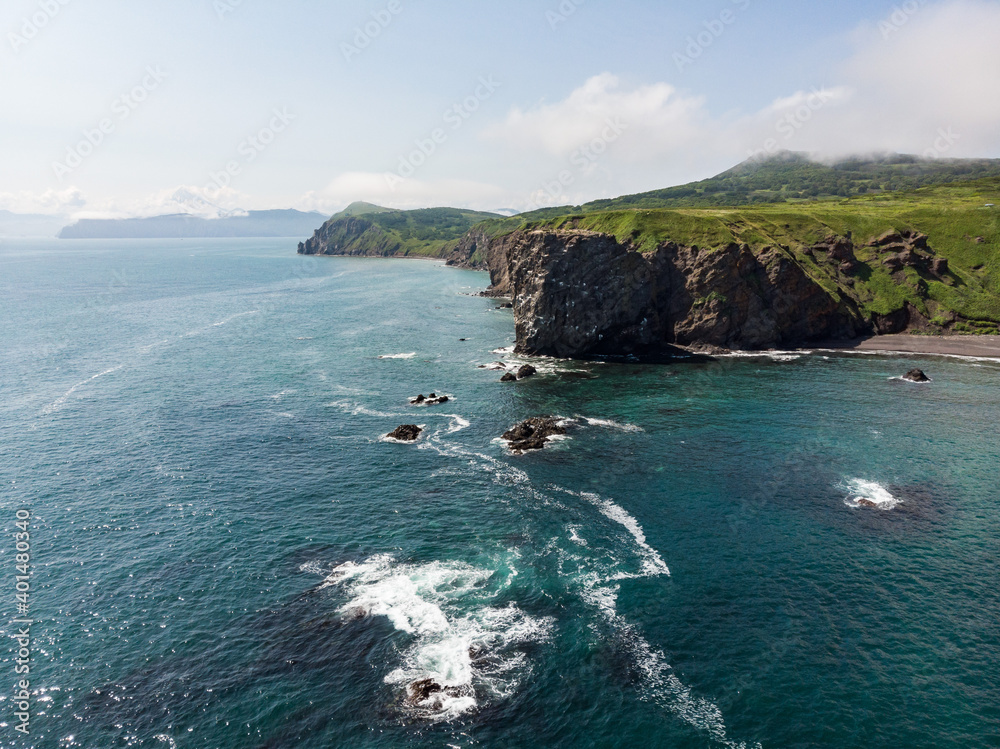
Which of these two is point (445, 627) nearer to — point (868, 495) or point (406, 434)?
point (406, 434)

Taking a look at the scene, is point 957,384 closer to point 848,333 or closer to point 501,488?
point 848,333

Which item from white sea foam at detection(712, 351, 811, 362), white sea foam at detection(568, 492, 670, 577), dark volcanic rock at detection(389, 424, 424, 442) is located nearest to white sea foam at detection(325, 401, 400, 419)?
dark volcanic rock at detection(389, 424, 424, 442)

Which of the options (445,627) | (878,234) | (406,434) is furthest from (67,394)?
(878,234)

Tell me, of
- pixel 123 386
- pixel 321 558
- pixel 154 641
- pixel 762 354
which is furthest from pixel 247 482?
pixel 762 354

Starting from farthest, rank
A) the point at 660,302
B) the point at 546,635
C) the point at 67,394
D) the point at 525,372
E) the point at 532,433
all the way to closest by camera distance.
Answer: the point at 660,302 → the point at 525,372 → the point at 67,394 → the point at 532,433 → the point at 546,635

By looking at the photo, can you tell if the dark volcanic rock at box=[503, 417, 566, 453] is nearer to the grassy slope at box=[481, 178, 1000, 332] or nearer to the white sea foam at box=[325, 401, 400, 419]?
the white sea foam at box=[325, 401, 400, 419]

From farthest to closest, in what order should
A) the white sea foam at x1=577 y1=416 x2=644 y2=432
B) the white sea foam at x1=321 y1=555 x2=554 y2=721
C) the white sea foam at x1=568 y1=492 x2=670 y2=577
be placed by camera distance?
the white sea foam at x1=577 y1=416 x2=644 y2=432, the white sea foam at x1=568 y1=492 x2=670 y2=577, the white sea foam at x1=321 y1=555 x2=554 y2=721
